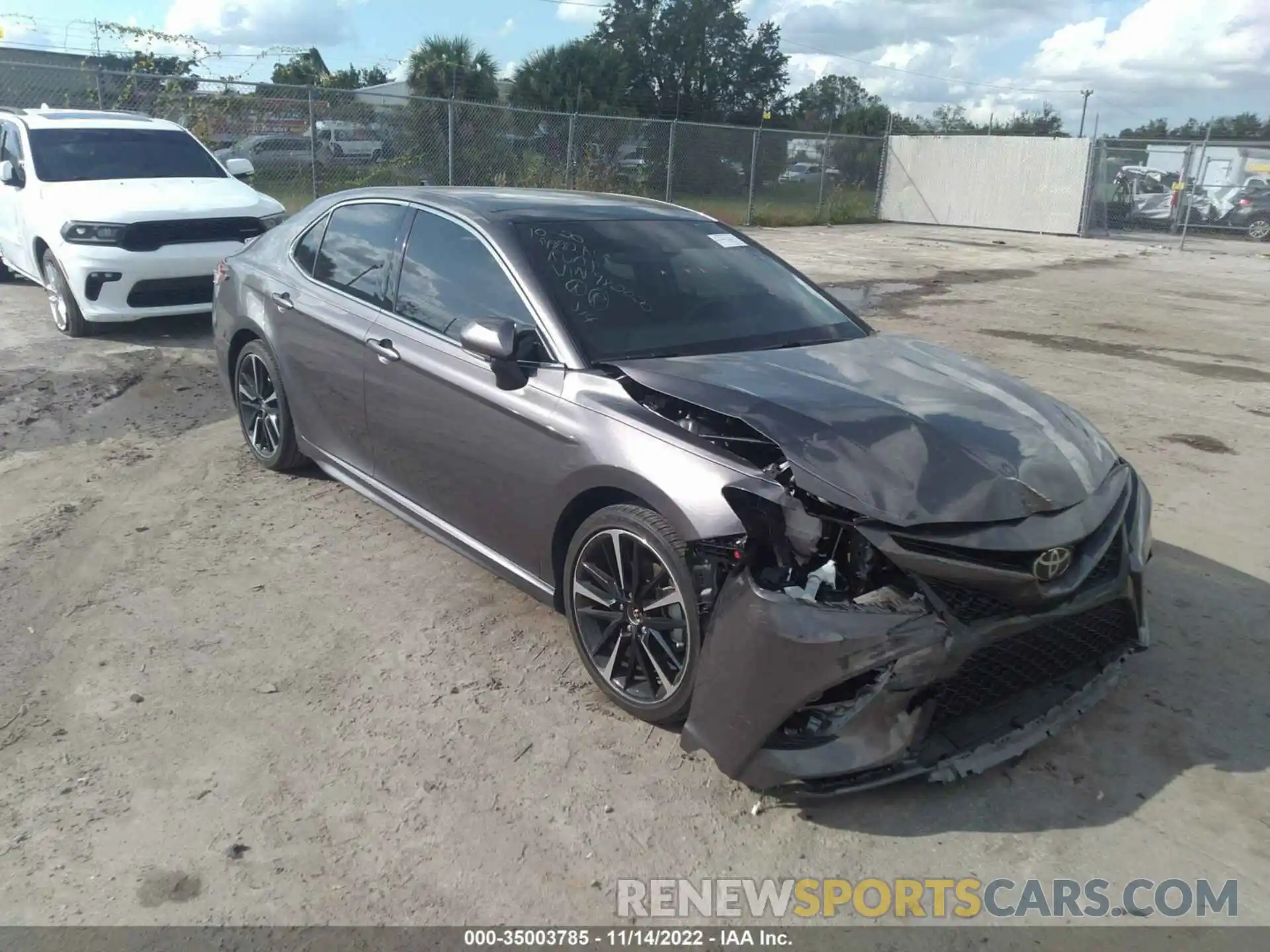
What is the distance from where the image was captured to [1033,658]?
118 inches

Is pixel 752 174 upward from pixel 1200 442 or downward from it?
upward

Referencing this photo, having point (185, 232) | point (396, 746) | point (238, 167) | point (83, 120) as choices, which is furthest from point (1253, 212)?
point (396, 746)

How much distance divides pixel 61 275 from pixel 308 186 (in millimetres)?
7839

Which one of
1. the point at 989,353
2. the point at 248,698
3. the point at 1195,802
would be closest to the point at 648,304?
the point at 248,698

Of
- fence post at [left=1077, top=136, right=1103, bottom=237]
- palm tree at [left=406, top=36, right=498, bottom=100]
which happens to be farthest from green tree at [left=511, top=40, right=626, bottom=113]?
fence post at [left=1077, top=136, right=1103, bottom=237]

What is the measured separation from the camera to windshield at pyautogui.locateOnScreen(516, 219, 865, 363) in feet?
12.4

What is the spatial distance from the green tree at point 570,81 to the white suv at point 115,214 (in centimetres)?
2766

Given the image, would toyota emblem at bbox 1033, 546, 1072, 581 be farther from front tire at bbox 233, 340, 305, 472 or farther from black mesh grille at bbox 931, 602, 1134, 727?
front tire at bbox 233, 340, 305, 472

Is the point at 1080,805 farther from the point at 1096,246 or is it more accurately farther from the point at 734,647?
the point at 1096,246

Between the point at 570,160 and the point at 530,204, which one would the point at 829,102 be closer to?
the point at 570,160

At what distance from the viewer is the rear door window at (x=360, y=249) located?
4.53 metres

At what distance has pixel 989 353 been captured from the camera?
932cm
